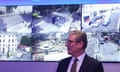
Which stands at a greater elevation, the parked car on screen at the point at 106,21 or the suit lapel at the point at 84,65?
the parked car on screen at the point at 106,21

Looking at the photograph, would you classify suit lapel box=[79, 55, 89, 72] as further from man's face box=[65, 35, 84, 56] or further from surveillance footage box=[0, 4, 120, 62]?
surveillance footage box=[0, 4, 120, 62]

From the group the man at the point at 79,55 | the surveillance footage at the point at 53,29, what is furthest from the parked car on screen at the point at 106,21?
the man at the point at 79,55

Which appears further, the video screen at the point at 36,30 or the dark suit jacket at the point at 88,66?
the video screen at the point at 36,30

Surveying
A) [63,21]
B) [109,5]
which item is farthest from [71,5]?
[109,5]

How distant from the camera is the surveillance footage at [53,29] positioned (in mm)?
3158

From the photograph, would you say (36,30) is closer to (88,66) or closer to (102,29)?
→ (102,29)

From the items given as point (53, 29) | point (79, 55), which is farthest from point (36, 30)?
point (79, 55)

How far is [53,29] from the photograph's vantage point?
10.6ft

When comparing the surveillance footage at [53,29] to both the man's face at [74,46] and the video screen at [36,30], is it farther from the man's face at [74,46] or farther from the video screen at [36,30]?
the man's face at [74,46]

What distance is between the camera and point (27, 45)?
3273 mm

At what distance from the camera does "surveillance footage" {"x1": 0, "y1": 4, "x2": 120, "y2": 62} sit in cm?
316

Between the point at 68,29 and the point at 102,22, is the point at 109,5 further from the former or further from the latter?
the point at 68,29

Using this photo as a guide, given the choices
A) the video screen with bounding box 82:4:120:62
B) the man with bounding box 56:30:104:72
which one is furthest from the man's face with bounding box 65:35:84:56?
the video screen with bounding box 82:4:120:62

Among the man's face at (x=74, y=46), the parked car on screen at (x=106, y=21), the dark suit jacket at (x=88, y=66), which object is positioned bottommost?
the dark suit jacket at (x=88, y=66)
